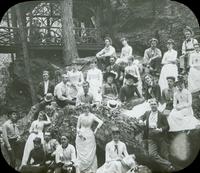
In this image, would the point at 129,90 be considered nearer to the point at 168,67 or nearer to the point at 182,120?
the point at 168,67

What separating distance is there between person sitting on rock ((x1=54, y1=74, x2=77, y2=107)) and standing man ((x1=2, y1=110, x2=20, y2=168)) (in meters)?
0.86

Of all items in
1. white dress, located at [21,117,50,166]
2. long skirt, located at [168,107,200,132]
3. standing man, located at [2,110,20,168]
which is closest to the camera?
long skirt, located at [168,107,200,132]

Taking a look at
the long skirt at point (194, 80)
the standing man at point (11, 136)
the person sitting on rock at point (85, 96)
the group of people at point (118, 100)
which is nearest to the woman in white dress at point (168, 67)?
the group of people at point (118, 100)

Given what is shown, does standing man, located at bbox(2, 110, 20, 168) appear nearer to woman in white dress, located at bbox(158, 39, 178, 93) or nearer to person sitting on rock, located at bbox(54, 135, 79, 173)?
person sitting on rock, located at bbox(54, 135, 79, 173)

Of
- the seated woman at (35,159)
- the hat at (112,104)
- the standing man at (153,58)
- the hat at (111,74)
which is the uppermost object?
the standing man at (153,58)

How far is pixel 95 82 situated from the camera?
10266 millimetres

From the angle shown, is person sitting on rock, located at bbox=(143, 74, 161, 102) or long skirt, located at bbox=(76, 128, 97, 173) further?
person sitting on rock, located at bbox=(143, 74, 161, 102)

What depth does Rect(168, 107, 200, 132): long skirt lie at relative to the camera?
9.95 metres

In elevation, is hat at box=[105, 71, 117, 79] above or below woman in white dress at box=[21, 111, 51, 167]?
above

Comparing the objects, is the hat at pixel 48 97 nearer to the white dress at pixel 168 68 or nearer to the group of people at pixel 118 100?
the group of people at pixel 118 100

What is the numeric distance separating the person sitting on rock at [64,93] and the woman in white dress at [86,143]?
0.42 meters

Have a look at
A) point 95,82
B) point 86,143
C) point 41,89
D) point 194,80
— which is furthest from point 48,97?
point 194,80

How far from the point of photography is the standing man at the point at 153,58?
10.2 meters

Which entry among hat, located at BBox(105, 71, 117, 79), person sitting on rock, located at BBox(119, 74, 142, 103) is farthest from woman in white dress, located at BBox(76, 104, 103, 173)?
hat, located at BBox(105, 71, 117, 79)
